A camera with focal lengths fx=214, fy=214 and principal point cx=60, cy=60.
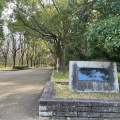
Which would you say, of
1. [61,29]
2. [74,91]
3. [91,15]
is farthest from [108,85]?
[61,29]

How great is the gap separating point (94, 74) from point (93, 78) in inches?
7.0

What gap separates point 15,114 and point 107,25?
316 centimetres

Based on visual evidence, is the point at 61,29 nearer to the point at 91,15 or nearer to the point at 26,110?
the point at 91,15

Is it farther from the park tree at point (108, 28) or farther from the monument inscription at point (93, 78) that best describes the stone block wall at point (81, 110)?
the monument inscription at point (93, 78)

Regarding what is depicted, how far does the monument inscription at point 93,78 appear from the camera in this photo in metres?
6.54

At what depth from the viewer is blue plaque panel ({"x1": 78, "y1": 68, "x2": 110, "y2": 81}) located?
663cm

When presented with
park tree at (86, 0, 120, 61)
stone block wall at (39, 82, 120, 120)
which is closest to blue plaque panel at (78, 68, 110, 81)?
park tree at (86, 0, 120, 61)

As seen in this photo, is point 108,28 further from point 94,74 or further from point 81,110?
point 81,110

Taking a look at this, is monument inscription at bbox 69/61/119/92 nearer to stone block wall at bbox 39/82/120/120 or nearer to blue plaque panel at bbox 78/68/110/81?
blue plaque panel at bbox 78/68/110/81

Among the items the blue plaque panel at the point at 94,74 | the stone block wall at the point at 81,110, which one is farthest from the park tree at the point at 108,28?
the stone block wall at the point at 81,110

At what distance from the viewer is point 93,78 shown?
661 centimetres

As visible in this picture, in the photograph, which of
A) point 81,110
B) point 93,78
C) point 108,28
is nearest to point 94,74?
point 93,78

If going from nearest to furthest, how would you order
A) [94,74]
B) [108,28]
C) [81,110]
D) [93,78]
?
[81,110]
[108,28]
[93,78]
[94,74]

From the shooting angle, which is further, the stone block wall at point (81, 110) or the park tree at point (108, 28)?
the park tree at point (108, 28)
